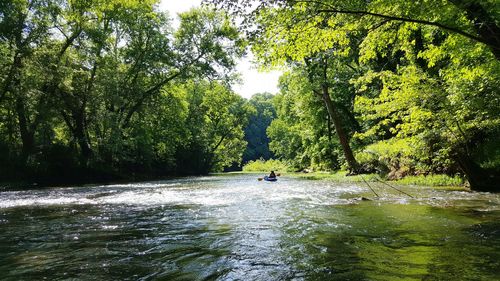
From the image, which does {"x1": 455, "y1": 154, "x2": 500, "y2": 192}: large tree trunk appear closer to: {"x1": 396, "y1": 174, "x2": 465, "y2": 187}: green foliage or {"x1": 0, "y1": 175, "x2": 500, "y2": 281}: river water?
{"x1": 396, "y1": 174, "x2": 465, "y2": 187}: green foliage

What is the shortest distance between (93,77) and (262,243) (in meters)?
28.9

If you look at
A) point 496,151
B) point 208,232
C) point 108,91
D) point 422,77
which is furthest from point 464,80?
point 108,91

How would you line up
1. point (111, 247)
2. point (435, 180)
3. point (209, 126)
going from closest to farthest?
point (111, 247)
point (435, 180)
point (209, 126)

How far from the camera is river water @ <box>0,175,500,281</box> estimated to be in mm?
4668

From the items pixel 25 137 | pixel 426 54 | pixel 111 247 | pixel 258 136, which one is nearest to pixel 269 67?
pixel 426 54

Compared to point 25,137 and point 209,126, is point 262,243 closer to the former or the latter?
point 25,137

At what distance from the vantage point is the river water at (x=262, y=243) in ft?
15.3

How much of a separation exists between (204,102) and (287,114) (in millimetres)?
12266

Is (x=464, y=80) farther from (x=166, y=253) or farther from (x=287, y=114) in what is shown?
(x=287, y=114)

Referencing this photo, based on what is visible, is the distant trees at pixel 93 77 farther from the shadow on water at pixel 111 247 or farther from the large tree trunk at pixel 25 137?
the shadow on water at pixel 111 247

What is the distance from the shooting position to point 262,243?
635cm

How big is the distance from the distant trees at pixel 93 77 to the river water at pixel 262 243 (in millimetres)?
16961

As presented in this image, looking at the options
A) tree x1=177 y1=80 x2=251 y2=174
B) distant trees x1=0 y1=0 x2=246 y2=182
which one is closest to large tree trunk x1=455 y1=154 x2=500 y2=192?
distant trees x1=0 y1=0 x2=246 y2=182

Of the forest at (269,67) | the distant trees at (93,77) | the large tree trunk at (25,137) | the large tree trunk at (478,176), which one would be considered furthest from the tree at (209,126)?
the large tree trunk at (478,176)
